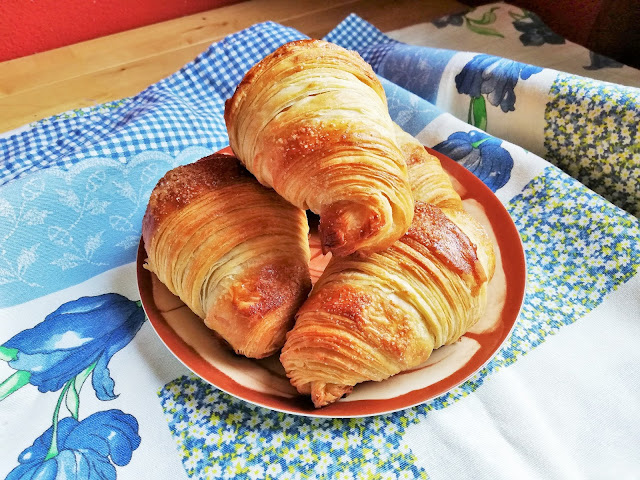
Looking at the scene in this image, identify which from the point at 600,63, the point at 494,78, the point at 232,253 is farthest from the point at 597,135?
the point at 232,253

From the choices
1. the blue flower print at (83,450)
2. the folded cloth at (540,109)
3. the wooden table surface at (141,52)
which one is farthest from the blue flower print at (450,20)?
the blue flower print at (83,450)

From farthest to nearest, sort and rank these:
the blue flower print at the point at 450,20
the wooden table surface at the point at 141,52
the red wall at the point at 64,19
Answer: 1. the blue flower print at the point at 450,20
2. the red wall at the point at 64,19
3. the wooden table surface at the point at 141,52

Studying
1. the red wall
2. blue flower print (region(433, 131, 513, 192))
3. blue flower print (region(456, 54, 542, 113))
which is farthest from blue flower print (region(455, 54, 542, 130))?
the red wall

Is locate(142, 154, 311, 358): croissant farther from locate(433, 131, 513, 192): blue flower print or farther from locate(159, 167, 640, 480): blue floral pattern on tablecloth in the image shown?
locate(433, 131, 513, 192): blue flower print

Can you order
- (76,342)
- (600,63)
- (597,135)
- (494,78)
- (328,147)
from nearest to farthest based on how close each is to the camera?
1. (328,147)
2. (76,342)
3. (597,135)
4. (494,78)
5. (600,63)

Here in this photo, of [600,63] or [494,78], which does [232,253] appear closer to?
[494,78]

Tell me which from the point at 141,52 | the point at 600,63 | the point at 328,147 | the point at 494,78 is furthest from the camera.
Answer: the point at 141,52

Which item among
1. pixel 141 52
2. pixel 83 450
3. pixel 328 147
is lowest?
pixel 83 450

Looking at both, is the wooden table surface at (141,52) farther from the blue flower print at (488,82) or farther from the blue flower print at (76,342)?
the blue flower print at (76,342)
